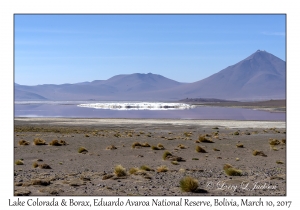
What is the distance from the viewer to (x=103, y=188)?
36.5 ft

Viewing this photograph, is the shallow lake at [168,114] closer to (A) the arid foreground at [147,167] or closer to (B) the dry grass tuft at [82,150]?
(A) the arid foreground at [147,167]

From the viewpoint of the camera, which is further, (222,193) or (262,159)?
(262,159)

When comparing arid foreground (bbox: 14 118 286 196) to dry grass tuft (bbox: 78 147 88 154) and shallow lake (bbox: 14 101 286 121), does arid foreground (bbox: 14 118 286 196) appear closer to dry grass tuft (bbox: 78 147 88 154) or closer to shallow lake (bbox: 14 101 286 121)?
dry grass tuft (bbox: 78 147 88 154)

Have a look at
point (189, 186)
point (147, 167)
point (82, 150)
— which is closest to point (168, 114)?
point (82, 150)

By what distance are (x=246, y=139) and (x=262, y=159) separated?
27.4 feet

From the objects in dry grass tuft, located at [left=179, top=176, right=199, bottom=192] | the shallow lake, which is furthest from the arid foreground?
the shallow lake

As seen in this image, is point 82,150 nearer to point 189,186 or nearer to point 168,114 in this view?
point 189,186

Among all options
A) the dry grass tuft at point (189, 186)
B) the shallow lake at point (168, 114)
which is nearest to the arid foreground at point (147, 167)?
the dry grass tuft at point (189, 186)

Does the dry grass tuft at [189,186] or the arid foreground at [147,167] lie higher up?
the dry grass tuft at [189,186]

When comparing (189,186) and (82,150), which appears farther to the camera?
(82,150)

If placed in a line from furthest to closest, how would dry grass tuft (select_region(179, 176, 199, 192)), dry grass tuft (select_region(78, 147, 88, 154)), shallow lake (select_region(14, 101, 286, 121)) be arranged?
shallow lake (select_region(14, 101, 286, 121)) < dry grass tuft (select_region(78, 147, 88, 154)) < dry grass tuft (select_region(179, 176, 199, 192))
